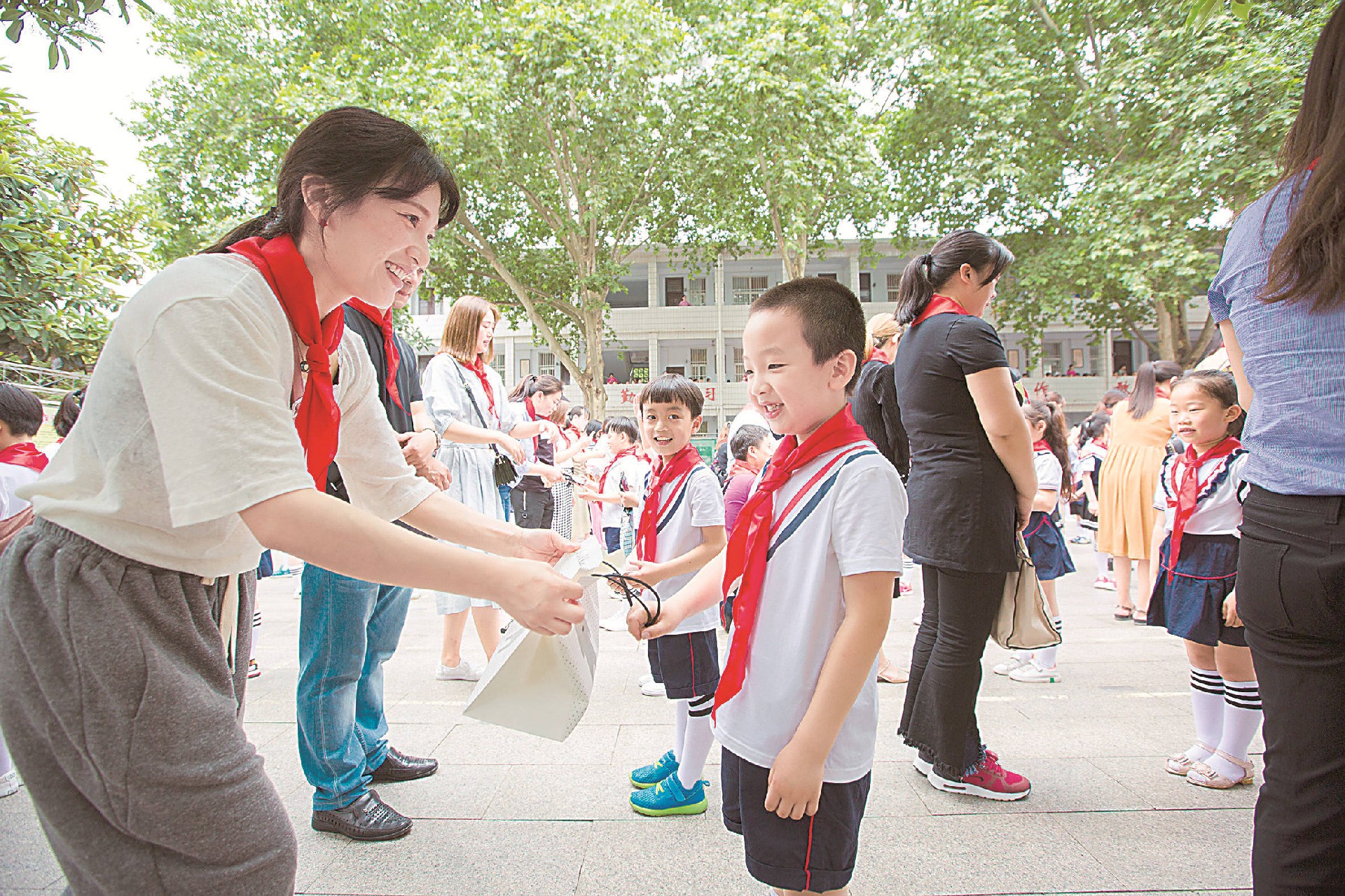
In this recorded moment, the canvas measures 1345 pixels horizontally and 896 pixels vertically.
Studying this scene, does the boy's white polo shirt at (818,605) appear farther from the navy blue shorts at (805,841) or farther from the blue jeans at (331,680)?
the blue jeans at (331,680)

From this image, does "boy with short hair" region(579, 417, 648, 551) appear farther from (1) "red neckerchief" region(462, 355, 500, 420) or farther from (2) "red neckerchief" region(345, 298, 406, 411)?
(2) "red neckerchief" region(345, 298, 406, 411)

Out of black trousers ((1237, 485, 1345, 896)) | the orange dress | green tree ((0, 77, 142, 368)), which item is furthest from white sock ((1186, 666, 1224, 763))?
green tree ((0, 77, 142, 368))

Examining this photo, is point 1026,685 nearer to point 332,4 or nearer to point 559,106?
point 559,106

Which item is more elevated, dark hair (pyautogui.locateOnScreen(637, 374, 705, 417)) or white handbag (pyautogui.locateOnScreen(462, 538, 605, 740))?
dark hair (pyautogui.locateOnScreen(637, 374, 705, 417))

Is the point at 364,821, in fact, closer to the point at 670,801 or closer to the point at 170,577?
the point at 670,801

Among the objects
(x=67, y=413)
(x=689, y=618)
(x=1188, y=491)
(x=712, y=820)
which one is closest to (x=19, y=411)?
(x=67, y=413)

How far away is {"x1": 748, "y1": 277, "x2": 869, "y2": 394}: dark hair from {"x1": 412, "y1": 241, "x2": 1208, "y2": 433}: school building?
24.8 m

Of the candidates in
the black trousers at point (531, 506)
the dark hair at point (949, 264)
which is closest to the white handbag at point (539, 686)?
the dark hair at point (949, 264)

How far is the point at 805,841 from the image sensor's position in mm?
1575

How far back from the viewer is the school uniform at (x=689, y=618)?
8.65 ft

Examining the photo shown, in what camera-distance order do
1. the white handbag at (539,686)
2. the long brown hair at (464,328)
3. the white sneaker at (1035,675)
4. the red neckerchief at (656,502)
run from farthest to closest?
the white sneaker at (1035,675), the long brown hair at (464,328), the red neckerchief at (656,502), the white handbag at (539,686)

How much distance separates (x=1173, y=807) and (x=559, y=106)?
1506 centimetres

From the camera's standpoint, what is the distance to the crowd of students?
1.13 meters

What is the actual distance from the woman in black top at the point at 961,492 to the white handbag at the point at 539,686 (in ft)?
4.95
